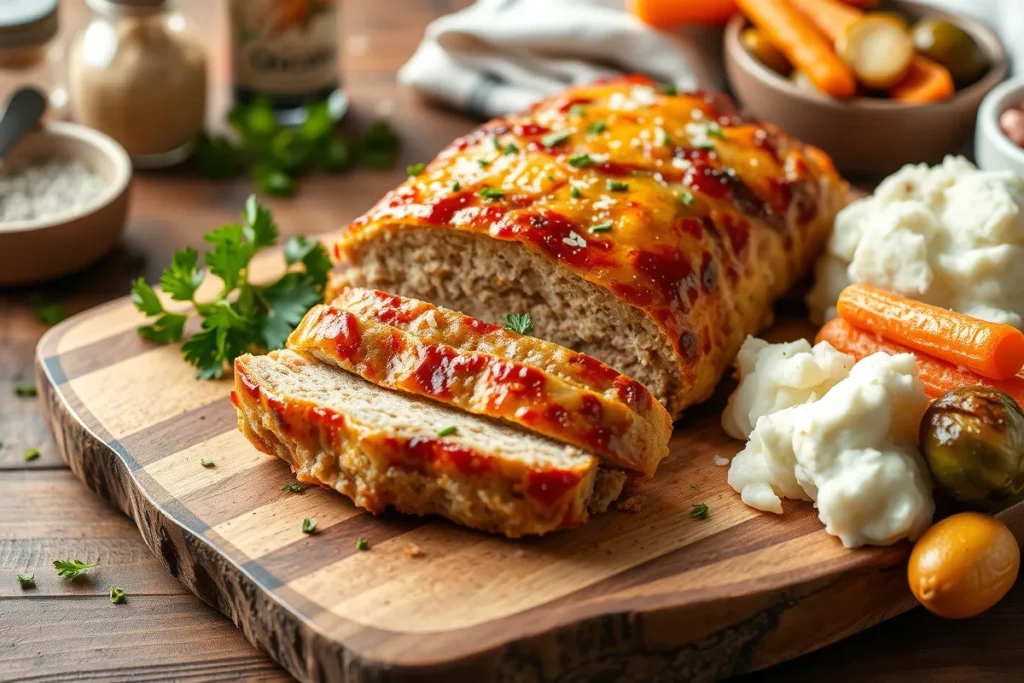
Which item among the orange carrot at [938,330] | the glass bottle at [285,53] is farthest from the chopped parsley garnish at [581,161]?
the glass bottle at [285,53]

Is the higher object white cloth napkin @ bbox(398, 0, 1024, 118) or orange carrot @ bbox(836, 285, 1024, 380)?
orange carrot @ bbox(836, 285, 1024, 380)

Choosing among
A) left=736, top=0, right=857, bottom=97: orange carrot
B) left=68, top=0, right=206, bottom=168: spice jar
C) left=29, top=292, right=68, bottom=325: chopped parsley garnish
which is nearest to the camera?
left=29, top=292, right=68, bottom=325: chopped parsley garnish

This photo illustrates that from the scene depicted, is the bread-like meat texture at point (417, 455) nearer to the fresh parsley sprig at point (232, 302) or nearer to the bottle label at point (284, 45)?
the fresh parsley sprig at point (232, 302)

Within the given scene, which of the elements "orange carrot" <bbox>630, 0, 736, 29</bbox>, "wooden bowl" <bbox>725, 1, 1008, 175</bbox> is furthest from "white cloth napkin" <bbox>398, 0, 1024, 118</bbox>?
"wooden bowl" <bbox>725, 1, 1008, 175</bbox>

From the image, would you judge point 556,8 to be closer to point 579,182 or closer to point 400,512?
point 579,182

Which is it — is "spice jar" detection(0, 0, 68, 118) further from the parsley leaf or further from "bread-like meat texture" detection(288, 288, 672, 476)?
"bread-like meat texture" detection(288, 288, 672, 476)

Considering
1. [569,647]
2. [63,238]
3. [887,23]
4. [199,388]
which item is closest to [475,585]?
[569,647]
